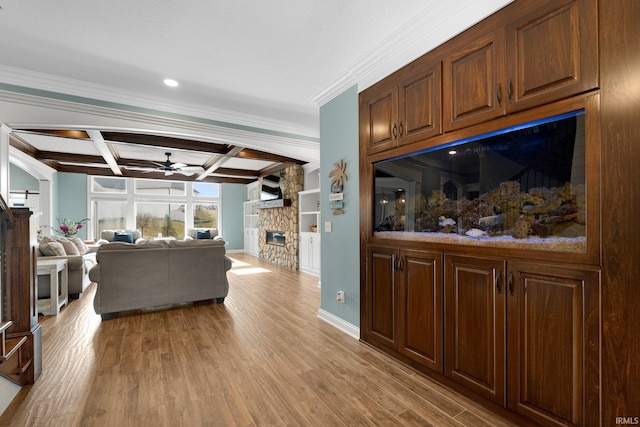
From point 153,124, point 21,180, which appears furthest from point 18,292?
point 21,180

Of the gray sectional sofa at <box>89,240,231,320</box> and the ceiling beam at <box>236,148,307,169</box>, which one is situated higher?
the ceiling beam at <box>236,148,307,169</box>

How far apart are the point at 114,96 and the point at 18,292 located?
2400 mm

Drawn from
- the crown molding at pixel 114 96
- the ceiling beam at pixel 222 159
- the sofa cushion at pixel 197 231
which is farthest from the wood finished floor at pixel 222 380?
the sofa cushion at pixel 197 231

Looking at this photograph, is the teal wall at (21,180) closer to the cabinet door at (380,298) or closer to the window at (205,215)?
the window at (205,215)

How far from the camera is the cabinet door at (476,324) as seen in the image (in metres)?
1.73

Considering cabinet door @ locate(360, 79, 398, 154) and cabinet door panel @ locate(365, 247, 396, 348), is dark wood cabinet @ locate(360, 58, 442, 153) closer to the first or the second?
cabinet door @ locate(360, 79, 398, 154)

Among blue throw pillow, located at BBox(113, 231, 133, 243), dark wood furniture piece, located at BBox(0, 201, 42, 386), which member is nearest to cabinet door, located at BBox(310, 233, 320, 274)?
dark wood furniture piece, located at BBox(0, 201, 42, 386)

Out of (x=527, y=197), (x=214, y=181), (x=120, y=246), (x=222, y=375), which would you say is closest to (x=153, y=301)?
(x=120, y=246)

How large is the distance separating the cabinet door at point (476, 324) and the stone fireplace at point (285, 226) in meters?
5.26

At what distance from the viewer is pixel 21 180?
774 cm

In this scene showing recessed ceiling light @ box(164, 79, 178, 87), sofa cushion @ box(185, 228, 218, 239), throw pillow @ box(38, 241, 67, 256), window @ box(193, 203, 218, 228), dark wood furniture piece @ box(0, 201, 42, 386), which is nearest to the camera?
dark wood furniture piece @ box(0, 201, 42, 386)

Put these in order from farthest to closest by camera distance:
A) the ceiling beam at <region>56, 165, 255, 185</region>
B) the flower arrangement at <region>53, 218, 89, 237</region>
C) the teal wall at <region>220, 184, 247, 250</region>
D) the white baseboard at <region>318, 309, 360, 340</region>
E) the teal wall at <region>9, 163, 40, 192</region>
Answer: the teal wall at <region>220, 184, 247, 250</region>
the ceiling beam at <region>56, 165, 255, 185</region>
the teal wall at <region>9, 163, 40, 192</region>
the flower arrangement at <region>53, 218, 89, 237</region>
the white baseboard at <region>318, 309, 360, 340</region>

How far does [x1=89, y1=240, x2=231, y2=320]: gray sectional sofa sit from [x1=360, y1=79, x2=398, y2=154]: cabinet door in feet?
8.66

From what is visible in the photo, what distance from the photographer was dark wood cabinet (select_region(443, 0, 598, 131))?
4.59 ft
